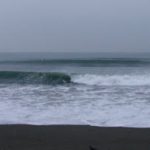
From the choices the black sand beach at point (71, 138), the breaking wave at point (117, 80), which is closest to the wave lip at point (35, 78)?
the breaking wave at point (117, 80)

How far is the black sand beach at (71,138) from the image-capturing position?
7.46m

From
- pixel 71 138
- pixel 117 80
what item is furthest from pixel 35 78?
pixel 71 138

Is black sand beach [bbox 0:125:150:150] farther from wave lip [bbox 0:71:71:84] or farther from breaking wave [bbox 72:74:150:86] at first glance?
wave lip [bbox 0:71:71:84]

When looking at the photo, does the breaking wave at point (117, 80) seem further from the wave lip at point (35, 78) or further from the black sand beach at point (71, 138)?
the black sand beach at point (71, 138)

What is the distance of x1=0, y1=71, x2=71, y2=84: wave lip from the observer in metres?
24.6

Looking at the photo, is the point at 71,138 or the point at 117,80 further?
the point at 117,80

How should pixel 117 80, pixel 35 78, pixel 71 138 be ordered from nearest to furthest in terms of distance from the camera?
pixel 71 138, pixel 117 80, pixel 35 78

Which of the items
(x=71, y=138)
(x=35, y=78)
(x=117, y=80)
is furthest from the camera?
(x=35, y=78)

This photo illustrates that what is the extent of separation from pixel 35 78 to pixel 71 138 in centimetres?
1826

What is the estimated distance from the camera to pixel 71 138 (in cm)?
819

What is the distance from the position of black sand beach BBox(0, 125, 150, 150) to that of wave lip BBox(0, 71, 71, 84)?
14791 mm

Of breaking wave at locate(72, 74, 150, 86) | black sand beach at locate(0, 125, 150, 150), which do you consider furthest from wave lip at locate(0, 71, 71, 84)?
black sand beach at locate(0, 125, 150, 150)

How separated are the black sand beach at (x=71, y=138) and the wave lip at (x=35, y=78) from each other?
14.8 m

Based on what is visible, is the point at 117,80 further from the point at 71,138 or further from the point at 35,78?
the point at 71,138
